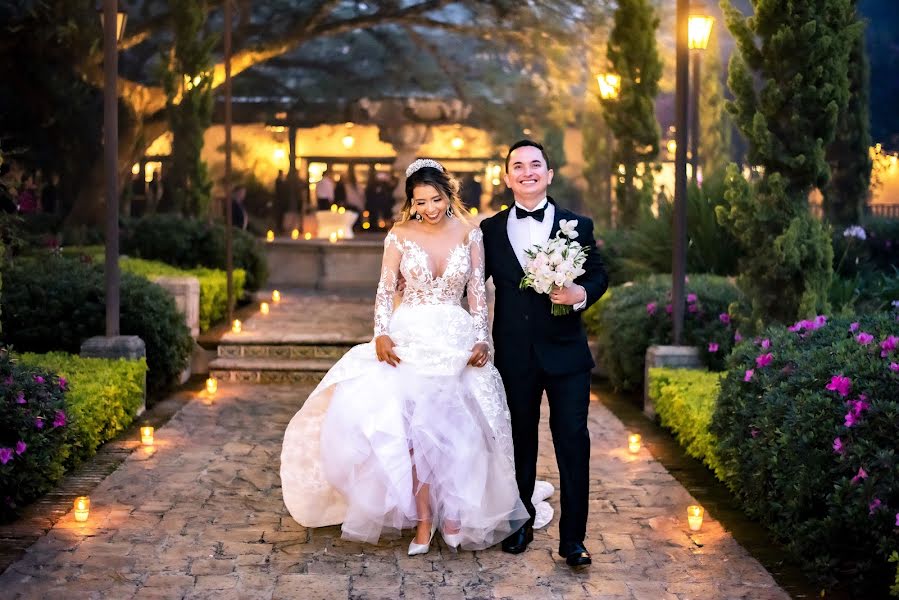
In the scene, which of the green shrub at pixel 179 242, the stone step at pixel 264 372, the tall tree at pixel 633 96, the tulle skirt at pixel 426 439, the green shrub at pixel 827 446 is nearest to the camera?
the green shrub at pixel 827 446

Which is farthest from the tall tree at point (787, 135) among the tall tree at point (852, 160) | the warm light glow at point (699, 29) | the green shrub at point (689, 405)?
the tall tree at point (852, 160)

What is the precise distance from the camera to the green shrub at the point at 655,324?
38.0 feet

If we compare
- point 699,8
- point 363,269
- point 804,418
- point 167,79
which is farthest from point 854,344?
point 167,79

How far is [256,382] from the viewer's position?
13406 millimetres

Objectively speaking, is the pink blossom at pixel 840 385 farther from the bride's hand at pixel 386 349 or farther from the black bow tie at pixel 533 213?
the bride's hand at pixel 386 349

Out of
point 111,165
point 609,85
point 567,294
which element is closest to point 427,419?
point 567,294

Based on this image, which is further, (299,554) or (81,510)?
(81,510)

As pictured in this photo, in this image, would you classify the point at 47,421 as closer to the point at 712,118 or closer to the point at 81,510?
the point at 81,510

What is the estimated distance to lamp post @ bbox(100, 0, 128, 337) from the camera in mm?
11297

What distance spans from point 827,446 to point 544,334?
1423 mm

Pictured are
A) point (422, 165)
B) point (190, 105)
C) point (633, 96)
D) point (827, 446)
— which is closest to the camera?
point (827, 446)

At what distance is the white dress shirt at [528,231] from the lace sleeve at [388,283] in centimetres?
63

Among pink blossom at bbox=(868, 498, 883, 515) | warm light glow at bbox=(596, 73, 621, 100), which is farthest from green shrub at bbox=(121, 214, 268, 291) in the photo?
pink blossom at bbox=(868, 498, 883, 515)

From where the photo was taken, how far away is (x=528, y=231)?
6.71m
